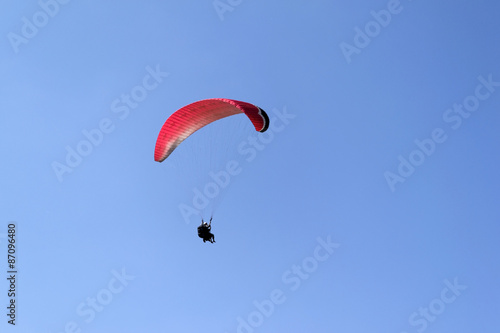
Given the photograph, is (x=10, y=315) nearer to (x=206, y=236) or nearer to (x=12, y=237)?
(x=12, y=237)

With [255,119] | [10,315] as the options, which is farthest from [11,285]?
[255,119]

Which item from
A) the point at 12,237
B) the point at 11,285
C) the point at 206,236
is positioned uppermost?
the point at 12,237

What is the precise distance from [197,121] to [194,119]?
33 cm

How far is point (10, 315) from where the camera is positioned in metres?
32.1

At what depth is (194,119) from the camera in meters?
32.3

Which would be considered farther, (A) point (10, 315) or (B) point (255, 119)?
(A) point (10, 315)

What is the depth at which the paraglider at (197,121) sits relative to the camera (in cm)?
3023

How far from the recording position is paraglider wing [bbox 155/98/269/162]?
30234 mm

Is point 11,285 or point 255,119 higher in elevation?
point 11,285

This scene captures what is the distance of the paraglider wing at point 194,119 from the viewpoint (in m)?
30.2

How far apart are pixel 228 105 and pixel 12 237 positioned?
46.3 feet

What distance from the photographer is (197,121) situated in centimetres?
3256

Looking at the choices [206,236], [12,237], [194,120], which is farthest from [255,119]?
[12,237]

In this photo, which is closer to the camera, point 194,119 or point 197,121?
point 194,119
